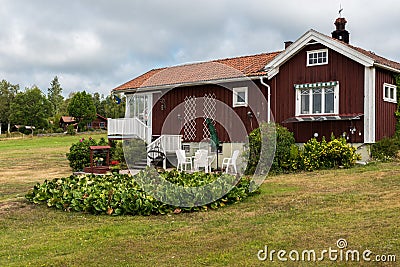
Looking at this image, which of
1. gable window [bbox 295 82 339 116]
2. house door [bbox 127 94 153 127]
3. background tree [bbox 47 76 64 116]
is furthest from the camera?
background tree [bbox 47 76 64 116]

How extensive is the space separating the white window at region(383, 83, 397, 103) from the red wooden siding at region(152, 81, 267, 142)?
4393 mm

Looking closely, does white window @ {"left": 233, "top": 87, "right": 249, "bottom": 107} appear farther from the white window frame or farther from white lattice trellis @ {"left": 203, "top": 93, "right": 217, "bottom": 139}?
white lattice trellis @ {"left": 203, "top": 93, "right": 217, "bottom": 139}

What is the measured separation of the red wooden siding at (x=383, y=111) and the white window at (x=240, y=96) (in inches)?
194

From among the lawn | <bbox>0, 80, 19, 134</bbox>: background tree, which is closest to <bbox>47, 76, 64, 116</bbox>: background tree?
<bbox>0, 80, 19, 134</bbox>: background tree

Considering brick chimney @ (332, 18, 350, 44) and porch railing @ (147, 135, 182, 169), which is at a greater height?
brick chimney @ (332, 18, 350, 44)

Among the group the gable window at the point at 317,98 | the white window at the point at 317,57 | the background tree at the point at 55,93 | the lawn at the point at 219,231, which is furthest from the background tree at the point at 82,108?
the lawn at the point at 219,231

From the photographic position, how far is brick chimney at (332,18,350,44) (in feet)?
64.6

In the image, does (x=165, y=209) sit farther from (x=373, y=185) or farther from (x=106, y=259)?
(x=373, y=185)

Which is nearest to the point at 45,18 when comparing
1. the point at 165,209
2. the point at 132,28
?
the point at 132,28

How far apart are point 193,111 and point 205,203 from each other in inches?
437

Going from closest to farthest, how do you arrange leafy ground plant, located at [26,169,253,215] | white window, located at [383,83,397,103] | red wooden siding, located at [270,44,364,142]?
leafy ground plant, located at [26,169,253,215] < red wooden siding, located at [270,44,364,142] < white window, located at [383,83,397,103]

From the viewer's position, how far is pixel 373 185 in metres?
11.5

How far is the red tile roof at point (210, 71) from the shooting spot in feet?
63.0

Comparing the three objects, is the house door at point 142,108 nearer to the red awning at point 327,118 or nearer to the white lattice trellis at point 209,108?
the white lattice trellis at point 209,108
